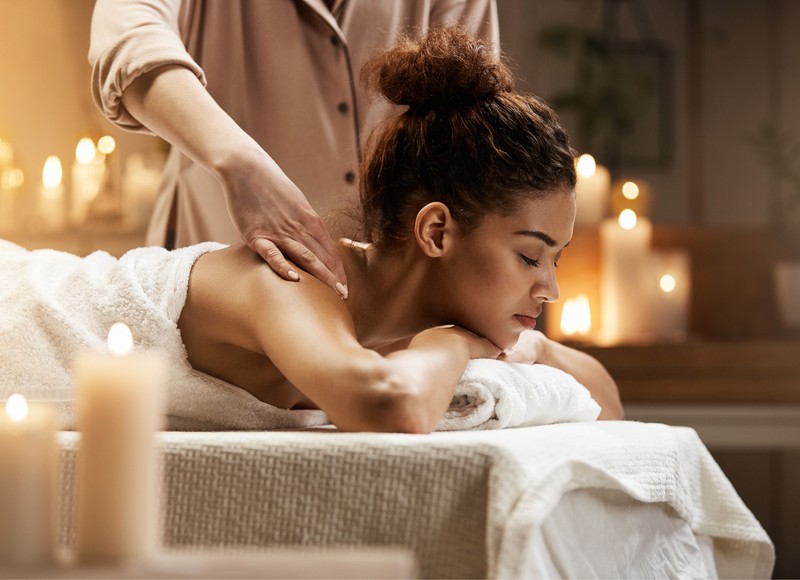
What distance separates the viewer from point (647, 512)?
1.15 meters

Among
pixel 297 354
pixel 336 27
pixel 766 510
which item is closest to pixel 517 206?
pixel 297 354

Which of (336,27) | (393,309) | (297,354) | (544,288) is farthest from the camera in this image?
(336,27)

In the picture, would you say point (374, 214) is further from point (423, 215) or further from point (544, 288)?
point (544, 288)

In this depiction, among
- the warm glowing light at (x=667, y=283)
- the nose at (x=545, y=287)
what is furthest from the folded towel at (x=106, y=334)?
the warm glowing light at (x=667, y=283)

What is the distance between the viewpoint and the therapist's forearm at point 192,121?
4.28ft

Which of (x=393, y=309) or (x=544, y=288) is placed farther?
(x=393, y=309)

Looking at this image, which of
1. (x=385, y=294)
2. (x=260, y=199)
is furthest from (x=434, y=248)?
(x=260, y=199)

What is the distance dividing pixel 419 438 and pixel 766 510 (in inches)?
115

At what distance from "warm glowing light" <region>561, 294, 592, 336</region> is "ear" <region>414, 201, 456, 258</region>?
2.14 m

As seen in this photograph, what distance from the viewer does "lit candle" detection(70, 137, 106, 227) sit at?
3501 mm

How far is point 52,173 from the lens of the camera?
11.2ft

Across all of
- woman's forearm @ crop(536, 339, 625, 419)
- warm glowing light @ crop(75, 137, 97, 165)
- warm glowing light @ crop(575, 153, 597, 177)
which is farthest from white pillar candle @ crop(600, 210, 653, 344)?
warm glowing light @ crop(75, 137, 97, 165)

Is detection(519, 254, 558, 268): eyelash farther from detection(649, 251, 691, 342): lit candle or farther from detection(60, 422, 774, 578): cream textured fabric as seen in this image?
detection(649, 251, 691, 342): lit candle

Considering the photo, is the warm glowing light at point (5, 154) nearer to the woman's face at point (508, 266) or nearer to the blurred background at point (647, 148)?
the blurred background at point (647, 148)
